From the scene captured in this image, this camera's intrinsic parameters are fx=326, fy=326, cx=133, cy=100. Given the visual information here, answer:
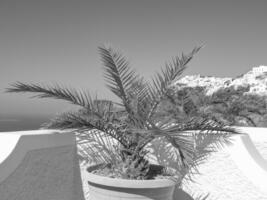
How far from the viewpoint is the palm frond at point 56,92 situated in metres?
2.87

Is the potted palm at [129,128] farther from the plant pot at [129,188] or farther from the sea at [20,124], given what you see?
the sea at [20,124]

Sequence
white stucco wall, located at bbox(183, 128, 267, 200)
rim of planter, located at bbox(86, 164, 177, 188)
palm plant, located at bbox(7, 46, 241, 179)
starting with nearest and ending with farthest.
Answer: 1. rim of planter, located at bbox(86, 164, 177, 188)
2. palm plant, located at bbox(7, 46, 241, 179)
3. white stucco wall, located at bbox(183, 128, 267, 200)

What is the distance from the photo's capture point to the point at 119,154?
127 inches

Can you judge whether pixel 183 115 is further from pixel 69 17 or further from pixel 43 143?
pixel 69 17

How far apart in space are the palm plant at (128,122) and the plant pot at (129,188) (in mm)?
221

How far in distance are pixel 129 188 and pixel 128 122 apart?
0.63 m

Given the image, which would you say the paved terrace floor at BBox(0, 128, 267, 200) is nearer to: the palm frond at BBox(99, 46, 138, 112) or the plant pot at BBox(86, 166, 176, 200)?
the plant pot at BBox(86, 166, 176, 200)

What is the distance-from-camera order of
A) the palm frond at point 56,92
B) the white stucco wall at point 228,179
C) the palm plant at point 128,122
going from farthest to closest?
1. the white stucco wall at point 228,179
2. the palm plant at point 128,122
3. the palm frond at point 56,92

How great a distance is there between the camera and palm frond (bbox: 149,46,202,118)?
3.23 m

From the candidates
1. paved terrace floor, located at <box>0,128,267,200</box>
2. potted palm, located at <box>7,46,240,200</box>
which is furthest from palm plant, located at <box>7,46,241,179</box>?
paved terrace floor, located at <box>0,128,267,200</box>

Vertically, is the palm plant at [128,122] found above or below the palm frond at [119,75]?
below

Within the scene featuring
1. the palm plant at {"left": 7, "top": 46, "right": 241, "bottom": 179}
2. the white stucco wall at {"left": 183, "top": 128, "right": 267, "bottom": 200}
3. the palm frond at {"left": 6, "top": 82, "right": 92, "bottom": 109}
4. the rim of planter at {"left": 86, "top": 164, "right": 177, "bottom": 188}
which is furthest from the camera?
the white stucco wall at {"left": 183, "top": 128, "right": 267, "bottom": 200}

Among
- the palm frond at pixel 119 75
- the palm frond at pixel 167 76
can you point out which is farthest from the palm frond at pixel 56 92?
the palm frond at pixel 167 76

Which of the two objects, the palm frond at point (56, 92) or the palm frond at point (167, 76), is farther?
the palm frond at point (167, 76)
